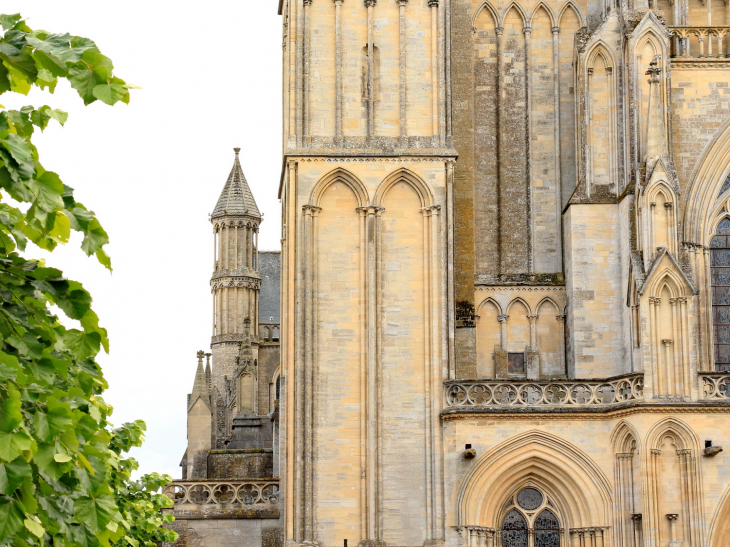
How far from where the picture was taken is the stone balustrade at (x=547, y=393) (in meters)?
24.5

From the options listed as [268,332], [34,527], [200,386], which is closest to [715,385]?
[200,386]

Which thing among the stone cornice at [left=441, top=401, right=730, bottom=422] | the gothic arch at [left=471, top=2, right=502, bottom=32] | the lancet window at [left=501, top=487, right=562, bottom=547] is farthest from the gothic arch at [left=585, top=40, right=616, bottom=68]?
the lancet window at [left=501, top=487, right=562, bottom=547]

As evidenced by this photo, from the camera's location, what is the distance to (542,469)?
24.7 m

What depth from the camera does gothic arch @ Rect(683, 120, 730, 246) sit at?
2680 centimetres

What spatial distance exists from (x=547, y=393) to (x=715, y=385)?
2.89 metres

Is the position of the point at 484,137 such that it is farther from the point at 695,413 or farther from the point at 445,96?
the point at 695,413

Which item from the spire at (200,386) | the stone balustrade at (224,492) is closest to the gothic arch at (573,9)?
the stone balustrade at (224,492)

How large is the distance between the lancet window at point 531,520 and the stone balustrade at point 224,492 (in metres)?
6.24

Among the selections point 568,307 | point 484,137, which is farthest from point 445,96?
point 568,307

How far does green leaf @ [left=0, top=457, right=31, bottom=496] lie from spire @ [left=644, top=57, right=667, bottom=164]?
753 inches

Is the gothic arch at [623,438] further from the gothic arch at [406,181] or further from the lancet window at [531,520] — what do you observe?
the gothic arch at [406,181]

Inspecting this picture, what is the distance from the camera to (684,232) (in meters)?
26.7

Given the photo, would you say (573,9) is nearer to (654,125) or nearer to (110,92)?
(654,125)

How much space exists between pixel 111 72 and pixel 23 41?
1.69 feet
